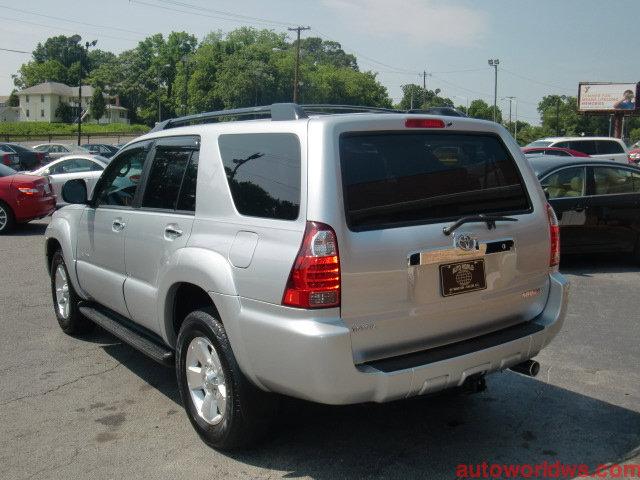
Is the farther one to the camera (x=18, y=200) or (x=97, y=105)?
(x=97, y=105)

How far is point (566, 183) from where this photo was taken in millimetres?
9477

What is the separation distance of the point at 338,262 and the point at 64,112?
125m

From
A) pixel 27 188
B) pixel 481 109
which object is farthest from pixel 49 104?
pixel 27 188

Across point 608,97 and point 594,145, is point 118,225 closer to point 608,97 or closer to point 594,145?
point 594,145

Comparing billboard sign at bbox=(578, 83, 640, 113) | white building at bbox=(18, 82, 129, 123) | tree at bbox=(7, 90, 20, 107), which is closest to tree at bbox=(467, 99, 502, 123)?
billboard sign at bbox=(578, 83, 640, 113)

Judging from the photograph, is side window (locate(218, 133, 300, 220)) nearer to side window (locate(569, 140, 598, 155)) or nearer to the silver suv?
the silver suv

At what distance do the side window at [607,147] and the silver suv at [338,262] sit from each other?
2343 cm

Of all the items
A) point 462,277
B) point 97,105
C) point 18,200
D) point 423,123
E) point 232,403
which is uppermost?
point 97,105

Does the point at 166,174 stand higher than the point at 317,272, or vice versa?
the point at 166,174

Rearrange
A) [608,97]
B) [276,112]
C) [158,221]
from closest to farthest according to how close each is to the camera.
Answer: [276,112], [158,221], [608,97]

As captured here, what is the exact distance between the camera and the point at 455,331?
3.63 meters

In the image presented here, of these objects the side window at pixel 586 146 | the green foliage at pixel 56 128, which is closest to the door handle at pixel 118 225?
the side window at pixel 586 146

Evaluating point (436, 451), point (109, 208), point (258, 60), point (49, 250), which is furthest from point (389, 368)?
point (258, 60)

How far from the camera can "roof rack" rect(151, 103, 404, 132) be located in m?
3.64
